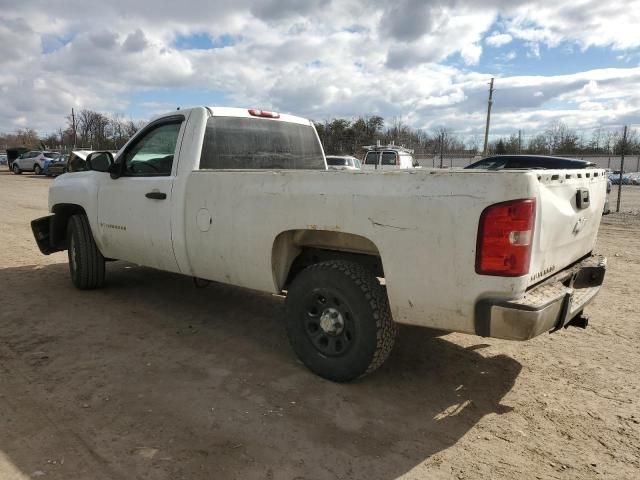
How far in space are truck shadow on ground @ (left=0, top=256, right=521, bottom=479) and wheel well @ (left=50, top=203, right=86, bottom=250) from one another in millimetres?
1230

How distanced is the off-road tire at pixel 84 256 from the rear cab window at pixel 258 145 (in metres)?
2.16

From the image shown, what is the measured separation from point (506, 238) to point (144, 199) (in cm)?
337

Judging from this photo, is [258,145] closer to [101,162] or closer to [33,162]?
[101,162]

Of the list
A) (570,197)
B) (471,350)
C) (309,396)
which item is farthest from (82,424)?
(570,197)

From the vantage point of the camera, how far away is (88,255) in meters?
5.80

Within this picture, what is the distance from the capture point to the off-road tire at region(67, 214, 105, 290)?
226 inches

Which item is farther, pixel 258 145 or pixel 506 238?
pixel 258 145

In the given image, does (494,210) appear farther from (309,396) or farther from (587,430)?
(309,396)

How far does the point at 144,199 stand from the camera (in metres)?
4.73

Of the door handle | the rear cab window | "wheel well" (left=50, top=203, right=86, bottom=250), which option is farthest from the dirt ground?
the rear cab window

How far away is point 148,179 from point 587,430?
4.07 meters

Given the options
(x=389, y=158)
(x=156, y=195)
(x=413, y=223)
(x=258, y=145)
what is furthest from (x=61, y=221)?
(x=389, y=158)

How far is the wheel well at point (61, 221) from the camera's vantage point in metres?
6.02

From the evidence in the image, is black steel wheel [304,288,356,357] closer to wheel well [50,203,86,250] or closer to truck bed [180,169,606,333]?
truck bed [180,169,606,333]
